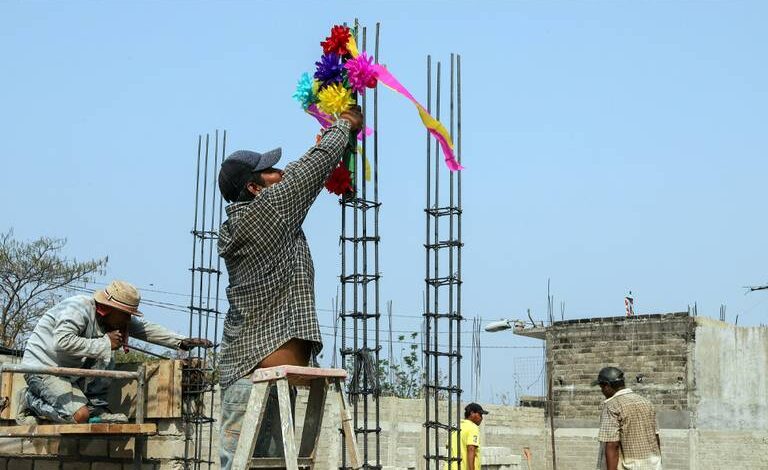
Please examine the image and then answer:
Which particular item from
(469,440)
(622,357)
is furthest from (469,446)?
(622,357)

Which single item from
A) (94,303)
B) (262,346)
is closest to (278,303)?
(262,346)

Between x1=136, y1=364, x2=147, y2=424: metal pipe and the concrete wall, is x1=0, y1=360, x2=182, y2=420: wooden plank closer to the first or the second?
x1=136, y1=364, x2=147, y2=424: metal pipe

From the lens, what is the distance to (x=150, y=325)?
6621 millimetres

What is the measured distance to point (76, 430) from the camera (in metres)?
6.02

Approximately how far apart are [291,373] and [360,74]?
2.00 metres

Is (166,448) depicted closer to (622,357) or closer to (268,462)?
(268,462)

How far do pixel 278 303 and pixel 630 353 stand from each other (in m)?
15.2

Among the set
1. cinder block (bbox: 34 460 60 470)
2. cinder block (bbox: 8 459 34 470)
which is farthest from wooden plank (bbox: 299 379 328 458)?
cinder block (bbox: 8 459 34 470)

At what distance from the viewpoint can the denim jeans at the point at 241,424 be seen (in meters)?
3.96

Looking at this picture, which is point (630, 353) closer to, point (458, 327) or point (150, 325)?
point (458, 327)

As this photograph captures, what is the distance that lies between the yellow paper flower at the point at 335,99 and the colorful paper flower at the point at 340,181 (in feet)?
1.22

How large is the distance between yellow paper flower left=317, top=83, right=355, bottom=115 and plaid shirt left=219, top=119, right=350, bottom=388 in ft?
3.47

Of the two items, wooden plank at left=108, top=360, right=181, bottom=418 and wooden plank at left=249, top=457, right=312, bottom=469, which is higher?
wooden plank at left=108, top=360, right=181, bottom=418

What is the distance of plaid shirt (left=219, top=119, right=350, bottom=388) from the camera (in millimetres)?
4031
